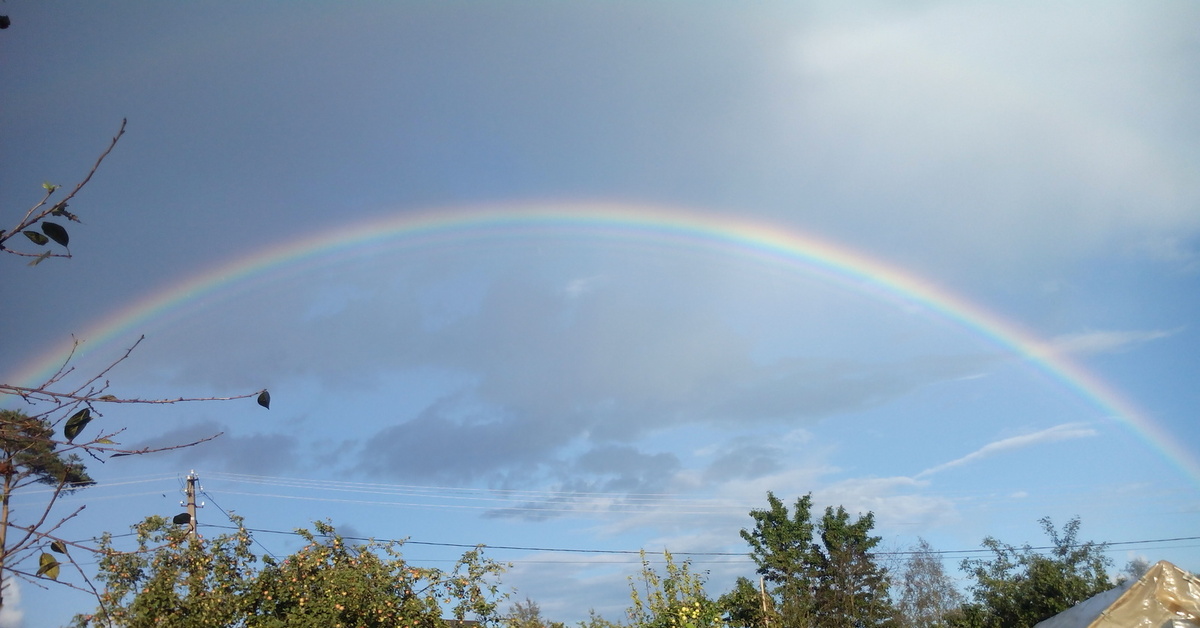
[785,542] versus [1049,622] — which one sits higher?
[785,542]

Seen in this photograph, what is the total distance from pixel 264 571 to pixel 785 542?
32.8 m

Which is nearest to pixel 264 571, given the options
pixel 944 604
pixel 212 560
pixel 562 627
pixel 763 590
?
pixel 212 560

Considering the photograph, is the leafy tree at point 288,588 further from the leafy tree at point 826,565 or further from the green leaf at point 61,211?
the leafy tree at point 826,565

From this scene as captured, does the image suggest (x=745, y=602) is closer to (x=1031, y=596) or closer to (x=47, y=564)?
(x=1031, y=596)

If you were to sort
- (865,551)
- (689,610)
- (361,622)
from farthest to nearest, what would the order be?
(865,551), (361,622), (689,610)

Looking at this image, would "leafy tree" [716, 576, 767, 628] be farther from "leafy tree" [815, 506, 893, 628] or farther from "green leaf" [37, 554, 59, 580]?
"green leaf" [37, 554, 59, 580]

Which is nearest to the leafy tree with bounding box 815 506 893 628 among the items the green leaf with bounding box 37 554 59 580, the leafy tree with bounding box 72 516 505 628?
the leafy tree with bounding box 72 516 505 628

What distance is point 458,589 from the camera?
612 inches

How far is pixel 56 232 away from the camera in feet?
8.68

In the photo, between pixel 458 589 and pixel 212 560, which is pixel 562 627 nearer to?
pixel 458 589

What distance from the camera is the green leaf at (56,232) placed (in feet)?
8.55

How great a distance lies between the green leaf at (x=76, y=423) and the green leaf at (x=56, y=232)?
1.79 feet

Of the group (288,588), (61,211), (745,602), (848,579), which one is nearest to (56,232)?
(61,211)

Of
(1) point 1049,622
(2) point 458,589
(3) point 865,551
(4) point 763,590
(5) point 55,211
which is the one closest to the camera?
(5) point 55,211
